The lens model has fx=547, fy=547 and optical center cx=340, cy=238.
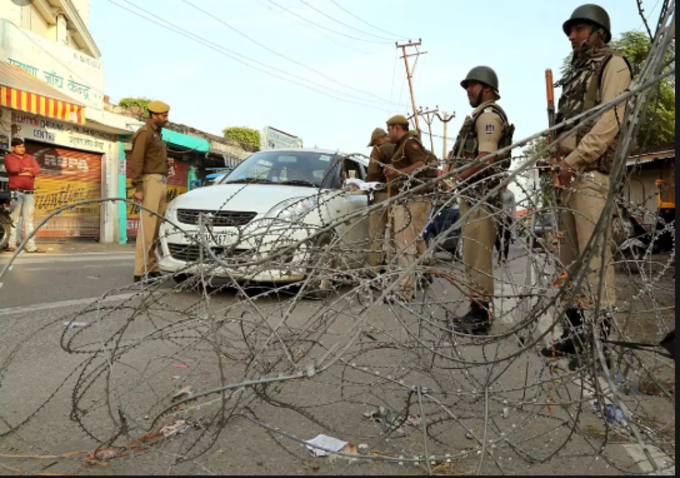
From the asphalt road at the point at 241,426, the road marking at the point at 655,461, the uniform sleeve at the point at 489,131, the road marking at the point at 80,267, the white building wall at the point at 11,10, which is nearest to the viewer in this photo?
the road marking at the point at 655,461

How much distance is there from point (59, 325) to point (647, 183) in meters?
17.7

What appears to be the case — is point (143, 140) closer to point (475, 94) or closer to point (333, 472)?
point (475, 94)

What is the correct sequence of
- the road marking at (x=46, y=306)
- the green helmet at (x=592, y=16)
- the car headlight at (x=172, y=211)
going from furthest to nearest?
the car headlight at (x=172, y=211) < the road marking at (x=46, y=306) < the green helmet at (x=592, y=16)

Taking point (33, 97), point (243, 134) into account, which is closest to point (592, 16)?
point (33, 97)

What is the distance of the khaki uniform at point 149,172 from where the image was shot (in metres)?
5.99

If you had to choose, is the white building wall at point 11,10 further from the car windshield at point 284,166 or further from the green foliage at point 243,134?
the green foliage at point 243,134

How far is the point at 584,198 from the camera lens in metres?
3.37

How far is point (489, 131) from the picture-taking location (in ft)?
13.1

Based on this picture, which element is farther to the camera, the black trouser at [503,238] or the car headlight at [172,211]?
the car headlight at [172,211]

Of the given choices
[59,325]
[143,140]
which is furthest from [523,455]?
[143,140]

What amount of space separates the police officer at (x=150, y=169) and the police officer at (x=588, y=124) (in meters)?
4.28

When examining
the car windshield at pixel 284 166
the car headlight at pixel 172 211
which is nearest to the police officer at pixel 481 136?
the car windshield at pixel 284 166

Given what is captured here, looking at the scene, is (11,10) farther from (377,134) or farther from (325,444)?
(325,444)

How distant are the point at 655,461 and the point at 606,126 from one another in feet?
6.24
